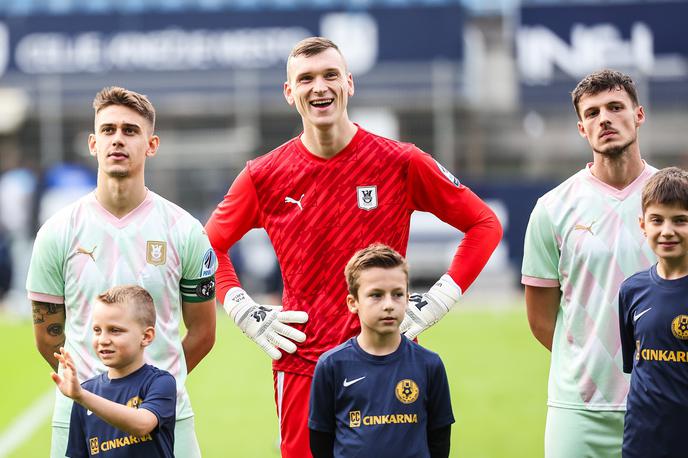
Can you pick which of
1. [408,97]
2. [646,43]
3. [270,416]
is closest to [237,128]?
[408,97]

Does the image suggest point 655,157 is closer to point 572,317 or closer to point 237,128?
point 237,128

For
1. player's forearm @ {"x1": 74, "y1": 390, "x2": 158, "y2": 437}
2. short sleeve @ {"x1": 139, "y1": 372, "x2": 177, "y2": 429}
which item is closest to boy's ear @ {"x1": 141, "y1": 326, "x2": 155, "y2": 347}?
short sleeve @ {"x1": 139, "y1": 372, "x2": 177, "y2": 429}

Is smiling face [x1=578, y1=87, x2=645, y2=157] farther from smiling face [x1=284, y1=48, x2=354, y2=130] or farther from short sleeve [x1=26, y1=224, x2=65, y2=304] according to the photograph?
short sleeve [x1=26, y1=224, x2=65, y2=304]

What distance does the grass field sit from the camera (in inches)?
400

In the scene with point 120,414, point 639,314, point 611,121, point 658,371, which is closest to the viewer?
point 120,414

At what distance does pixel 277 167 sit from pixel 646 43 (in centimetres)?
1628

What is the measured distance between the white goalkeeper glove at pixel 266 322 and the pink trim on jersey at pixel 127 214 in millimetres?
559

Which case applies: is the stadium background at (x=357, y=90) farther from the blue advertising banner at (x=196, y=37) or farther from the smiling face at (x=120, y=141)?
the smiling face at (x=120, y=141)

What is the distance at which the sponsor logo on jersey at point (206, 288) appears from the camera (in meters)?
4.79

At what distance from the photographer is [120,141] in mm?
4648

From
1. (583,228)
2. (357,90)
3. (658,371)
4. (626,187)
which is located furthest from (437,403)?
(357,90)

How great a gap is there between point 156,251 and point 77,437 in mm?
797

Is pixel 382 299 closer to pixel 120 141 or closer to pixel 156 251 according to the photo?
pixel 156 251

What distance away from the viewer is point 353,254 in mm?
4820
